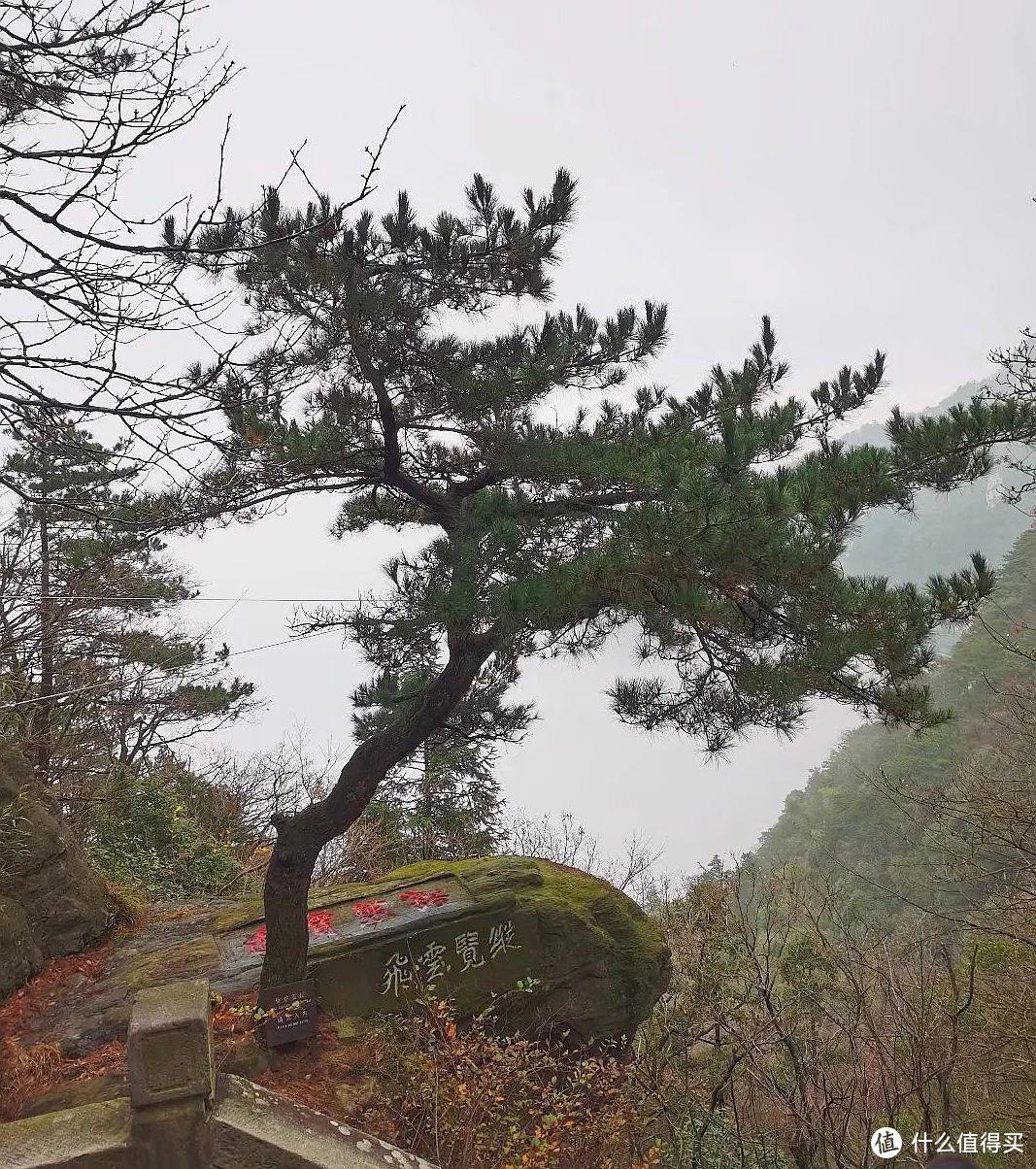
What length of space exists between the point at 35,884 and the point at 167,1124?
13.8 ft

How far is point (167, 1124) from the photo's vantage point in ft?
6.10

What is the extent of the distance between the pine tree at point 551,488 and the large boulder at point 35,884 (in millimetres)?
1739

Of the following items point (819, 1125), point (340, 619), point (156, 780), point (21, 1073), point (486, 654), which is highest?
point (340, 619)

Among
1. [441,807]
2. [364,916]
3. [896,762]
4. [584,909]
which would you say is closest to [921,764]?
[896,762]

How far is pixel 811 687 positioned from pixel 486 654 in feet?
6.38

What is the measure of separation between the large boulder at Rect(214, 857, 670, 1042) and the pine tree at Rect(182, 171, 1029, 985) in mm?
823

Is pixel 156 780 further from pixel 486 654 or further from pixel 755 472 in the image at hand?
pixel 755 472

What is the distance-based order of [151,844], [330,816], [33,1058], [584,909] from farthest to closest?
[151,844] → [584,909] → [330,816] → [33,1058]

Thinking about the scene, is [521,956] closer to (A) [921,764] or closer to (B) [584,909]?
(B) [584,909]

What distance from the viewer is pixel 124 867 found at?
7.85 metres

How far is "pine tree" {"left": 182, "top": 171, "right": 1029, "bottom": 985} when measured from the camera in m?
3.52

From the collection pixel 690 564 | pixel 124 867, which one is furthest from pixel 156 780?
pixel 690 564

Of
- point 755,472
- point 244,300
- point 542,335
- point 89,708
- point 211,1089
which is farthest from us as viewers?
point 89,708

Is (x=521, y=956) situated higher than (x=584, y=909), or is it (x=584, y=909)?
(x=584, y=909)
